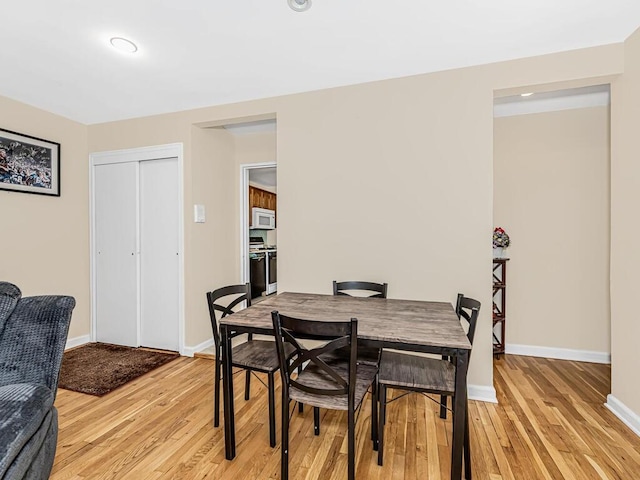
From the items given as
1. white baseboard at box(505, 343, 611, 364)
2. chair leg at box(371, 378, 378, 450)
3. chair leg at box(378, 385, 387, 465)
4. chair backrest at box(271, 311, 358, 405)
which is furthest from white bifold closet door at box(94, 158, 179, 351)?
white baseboard at box(505, 343, 611, 364)

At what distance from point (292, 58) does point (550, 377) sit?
3260mm

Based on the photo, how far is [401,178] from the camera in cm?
253

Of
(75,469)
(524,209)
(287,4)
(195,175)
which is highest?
(287,4)

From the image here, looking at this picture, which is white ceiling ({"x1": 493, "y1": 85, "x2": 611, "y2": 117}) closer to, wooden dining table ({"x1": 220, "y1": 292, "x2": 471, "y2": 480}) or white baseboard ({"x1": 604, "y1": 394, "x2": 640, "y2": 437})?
wooden dining table ({"x1": 220, "y1": 292, "x2": 471, "y2": 480})

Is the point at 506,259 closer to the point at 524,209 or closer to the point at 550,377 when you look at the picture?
the point at 524,209

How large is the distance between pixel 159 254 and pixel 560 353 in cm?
413

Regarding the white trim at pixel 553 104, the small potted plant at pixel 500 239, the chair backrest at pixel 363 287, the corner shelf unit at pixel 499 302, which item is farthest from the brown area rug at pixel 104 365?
the white trim at pixel 553 104

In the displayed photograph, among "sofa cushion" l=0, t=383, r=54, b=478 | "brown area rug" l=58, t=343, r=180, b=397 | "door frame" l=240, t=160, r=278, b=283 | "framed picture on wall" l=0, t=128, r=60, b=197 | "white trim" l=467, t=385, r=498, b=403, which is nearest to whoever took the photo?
"sofa cushion" l=0, t=383, r=54, b=478

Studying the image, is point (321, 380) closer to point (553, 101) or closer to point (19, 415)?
point (19, 415)

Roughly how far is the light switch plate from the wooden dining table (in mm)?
1422

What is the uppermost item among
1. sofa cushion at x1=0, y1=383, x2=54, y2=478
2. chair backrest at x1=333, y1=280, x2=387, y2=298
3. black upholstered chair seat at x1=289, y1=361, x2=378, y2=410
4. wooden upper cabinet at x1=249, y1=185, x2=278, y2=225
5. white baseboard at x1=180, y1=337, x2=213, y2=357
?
wooden upper cabinet at x1=249, y1=185, x2=278, y2=225

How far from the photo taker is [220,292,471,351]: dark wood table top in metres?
1.46

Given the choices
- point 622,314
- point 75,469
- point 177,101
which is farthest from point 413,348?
point 177,101

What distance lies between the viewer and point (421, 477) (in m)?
1.56
